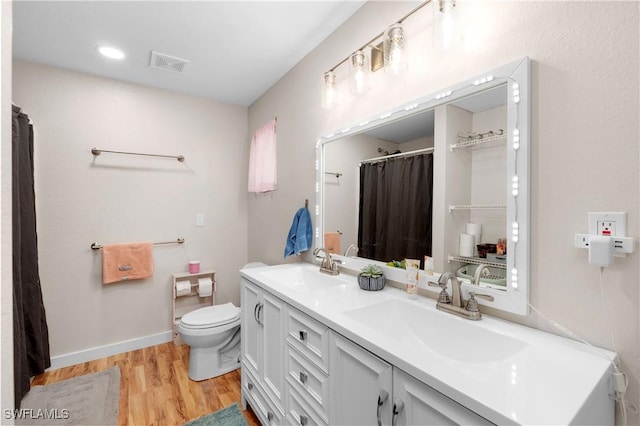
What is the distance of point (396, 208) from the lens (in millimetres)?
1534

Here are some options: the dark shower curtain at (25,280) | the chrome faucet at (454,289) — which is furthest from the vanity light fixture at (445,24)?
the dark shower curtain at (25,280)

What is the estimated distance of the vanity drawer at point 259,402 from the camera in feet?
4.83

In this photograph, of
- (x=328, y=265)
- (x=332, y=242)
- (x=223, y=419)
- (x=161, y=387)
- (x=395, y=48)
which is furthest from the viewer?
(x=161, y=387)

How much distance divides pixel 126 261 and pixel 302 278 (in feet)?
5.57

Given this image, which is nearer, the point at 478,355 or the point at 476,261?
the point at 478,355

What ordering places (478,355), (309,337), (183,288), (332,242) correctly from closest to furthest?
1. (478,355)
2. (309,337)
3. (332,242)
4. (183,288)

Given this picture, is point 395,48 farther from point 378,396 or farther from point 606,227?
point 378,396

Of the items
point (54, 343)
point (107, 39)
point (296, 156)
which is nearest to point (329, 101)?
point (296, 156)

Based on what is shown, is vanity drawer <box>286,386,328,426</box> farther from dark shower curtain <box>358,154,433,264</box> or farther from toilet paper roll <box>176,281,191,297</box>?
toilet paper roll <box>176,281,191,297</box>

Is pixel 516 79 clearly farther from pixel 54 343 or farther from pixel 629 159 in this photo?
pixel 54 343

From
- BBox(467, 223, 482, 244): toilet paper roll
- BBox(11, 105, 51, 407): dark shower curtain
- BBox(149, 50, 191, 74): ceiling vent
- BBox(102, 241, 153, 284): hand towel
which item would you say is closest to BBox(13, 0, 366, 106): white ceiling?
BBox(149, 50, 191, 74): ceiling vent

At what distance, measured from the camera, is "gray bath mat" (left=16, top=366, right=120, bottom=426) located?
1.72 m

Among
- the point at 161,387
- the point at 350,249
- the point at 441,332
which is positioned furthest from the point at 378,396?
the point at 161,387

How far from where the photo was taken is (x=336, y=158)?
1910 millimetres
